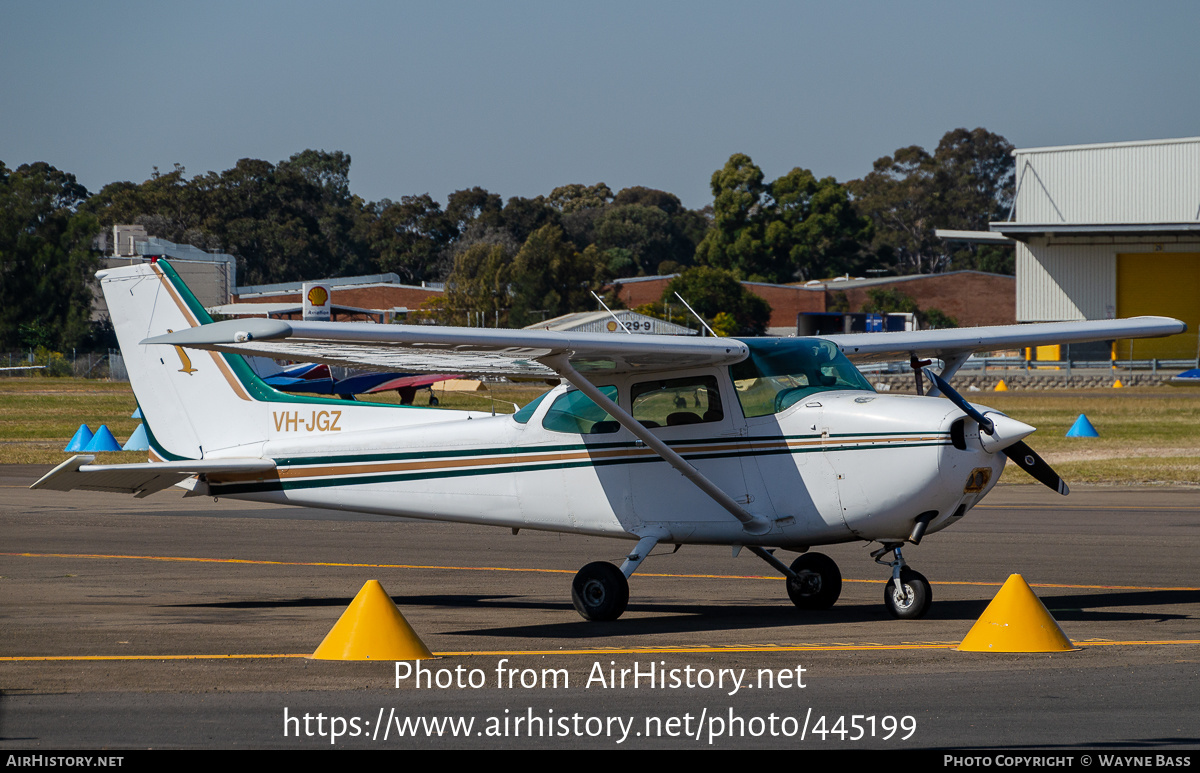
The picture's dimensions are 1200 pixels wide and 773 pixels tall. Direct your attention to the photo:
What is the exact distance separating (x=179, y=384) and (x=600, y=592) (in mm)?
4582

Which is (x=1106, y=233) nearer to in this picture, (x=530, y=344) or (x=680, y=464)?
(x=680, y=464)

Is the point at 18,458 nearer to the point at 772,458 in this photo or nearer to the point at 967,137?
the point at 772,458

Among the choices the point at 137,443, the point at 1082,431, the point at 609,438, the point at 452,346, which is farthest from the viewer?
the point at 1082,431

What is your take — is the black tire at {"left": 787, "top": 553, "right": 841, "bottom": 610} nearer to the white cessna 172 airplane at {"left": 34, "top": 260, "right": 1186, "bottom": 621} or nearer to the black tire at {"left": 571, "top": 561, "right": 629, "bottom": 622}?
the white cessna 172 airplane at {"left": 34, "top": 260, "right": 1186, "bottom": 621}

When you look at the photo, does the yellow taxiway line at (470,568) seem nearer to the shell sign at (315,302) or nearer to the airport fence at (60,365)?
the shell sign at (315,302)

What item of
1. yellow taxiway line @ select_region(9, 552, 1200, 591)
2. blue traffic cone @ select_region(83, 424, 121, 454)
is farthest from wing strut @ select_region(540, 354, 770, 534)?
blue traffic cone @ select_region(83, 424, 121, 454)

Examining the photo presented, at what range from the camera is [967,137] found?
422ft

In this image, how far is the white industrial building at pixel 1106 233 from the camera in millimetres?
63188

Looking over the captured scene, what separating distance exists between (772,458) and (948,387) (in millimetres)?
1605

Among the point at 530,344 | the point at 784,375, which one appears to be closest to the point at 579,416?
the point at 530,344

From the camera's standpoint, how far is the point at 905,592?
9.62 m

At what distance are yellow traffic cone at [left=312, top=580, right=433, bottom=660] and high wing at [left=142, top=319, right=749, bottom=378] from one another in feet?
5.54

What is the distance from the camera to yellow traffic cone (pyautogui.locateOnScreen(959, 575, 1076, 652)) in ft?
27.1

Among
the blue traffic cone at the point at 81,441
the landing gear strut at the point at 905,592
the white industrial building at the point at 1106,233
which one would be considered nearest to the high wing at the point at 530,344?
the landing gear strut at the point at 905,592
